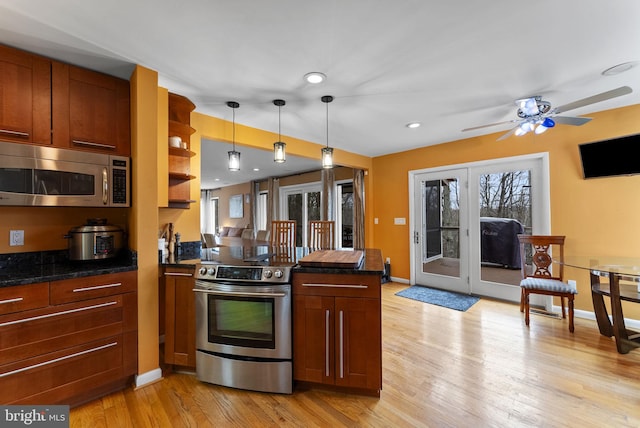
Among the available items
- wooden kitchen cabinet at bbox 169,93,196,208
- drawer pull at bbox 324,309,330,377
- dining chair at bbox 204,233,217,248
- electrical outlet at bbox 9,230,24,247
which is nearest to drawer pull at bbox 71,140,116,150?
wooden kitchen cabinet at bbox 169,93,196,208

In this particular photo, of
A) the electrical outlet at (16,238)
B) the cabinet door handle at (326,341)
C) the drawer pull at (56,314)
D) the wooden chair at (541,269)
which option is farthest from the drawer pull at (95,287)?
the wooden chair at (541,269)

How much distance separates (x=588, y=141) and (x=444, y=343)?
291cm

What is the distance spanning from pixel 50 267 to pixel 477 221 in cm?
484

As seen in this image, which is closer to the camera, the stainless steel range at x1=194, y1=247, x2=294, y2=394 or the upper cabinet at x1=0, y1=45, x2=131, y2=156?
the upper cabinet at x1=0, y1=45, x2=131, y2=156

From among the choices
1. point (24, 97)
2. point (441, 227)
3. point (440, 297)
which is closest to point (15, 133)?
point (24, 97)

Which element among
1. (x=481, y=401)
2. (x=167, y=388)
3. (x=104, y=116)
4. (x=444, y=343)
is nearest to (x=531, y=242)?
(x=444, y=343)

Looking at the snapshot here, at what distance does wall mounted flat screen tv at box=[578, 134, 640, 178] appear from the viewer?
111 inches

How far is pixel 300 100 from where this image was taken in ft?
8.95

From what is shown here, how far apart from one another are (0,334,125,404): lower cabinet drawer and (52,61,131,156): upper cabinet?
1430mm

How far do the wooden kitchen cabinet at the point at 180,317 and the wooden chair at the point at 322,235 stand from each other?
5.23 feet

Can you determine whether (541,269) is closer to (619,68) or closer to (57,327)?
(619,68)

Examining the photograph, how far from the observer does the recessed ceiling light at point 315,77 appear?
87.3 inches

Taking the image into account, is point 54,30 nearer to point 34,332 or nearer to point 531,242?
point 34,332

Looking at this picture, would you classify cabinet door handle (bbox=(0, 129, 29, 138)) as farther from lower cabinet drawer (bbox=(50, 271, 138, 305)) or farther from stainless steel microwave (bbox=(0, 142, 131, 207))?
lower cabinet drawer (bbox=(50, 271, 138, 305))
